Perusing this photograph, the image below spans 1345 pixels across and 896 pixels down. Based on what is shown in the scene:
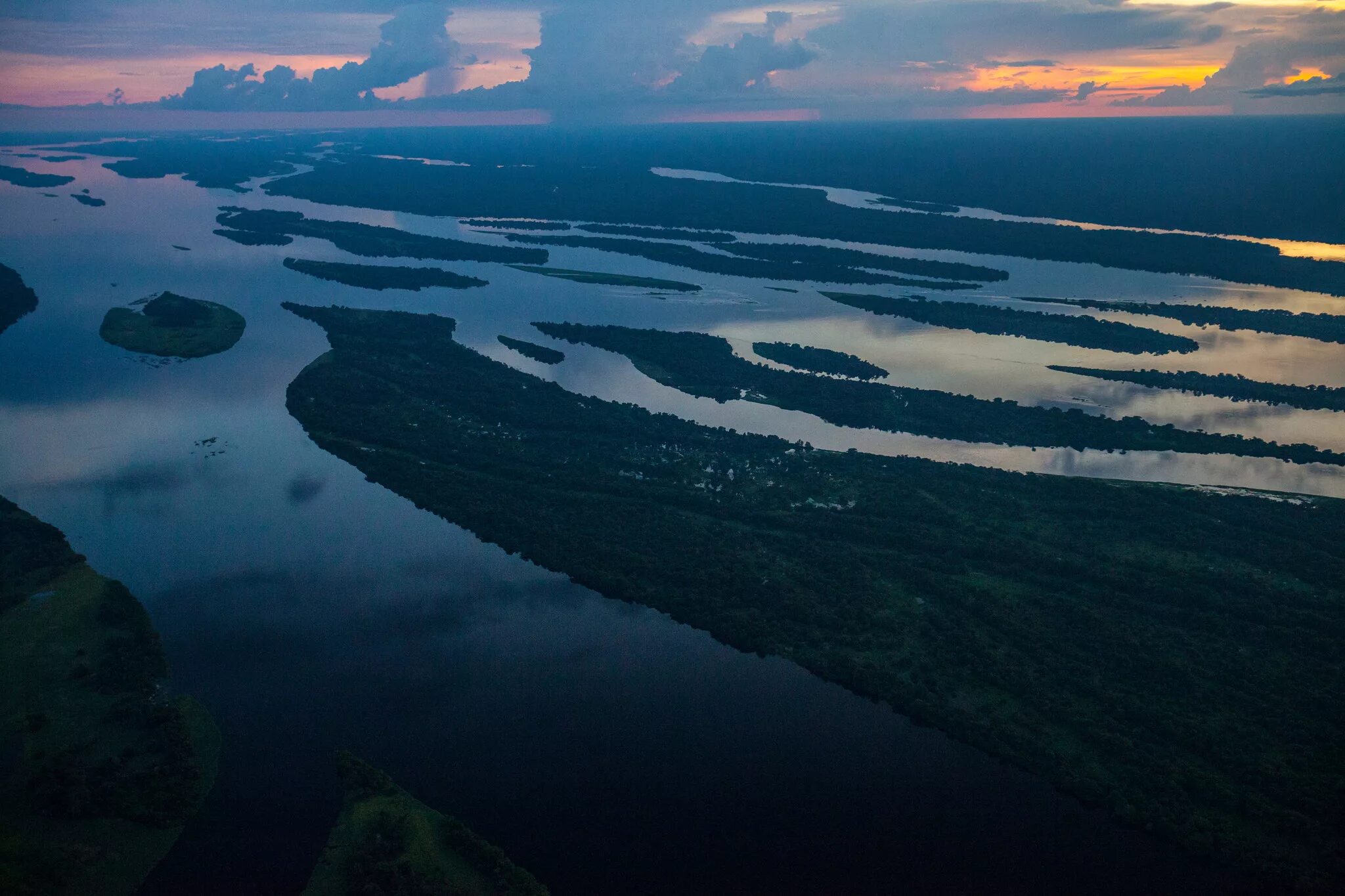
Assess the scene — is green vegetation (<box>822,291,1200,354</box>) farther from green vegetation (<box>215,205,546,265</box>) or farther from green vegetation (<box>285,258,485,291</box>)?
green vegetation (<box>215,205,546,265</box>)

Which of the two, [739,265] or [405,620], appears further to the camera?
[739,265]

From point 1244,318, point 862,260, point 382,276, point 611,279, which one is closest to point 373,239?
point 382,276

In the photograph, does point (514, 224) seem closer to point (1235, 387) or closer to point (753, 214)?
point (753, 214)

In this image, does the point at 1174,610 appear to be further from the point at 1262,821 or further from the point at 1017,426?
the point at 1017,426

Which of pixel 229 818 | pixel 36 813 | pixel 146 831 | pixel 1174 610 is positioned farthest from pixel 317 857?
pixel 1174 610

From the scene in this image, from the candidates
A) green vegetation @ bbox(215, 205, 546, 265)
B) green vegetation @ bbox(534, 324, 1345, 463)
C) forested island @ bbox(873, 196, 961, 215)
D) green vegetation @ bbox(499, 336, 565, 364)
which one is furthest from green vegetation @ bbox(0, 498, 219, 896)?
forested island @ bbox(873, 196, 961, 215)

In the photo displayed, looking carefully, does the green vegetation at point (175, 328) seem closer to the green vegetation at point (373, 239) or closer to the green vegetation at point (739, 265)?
the green vegetation at point (373, 239)

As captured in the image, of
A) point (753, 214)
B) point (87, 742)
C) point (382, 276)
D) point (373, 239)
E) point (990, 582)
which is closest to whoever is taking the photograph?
point (87, 742)
